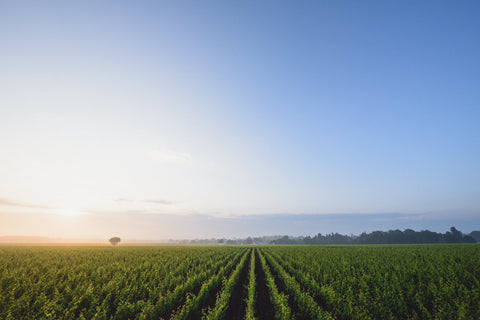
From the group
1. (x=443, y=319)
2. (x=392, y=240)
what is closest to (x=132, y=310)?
(x=443, y=319)

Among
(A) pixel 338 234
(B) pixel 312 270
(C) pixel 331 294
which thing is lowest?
(A) pixel 338 234

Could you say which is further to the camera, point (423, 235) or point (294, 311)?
point (423, 235)

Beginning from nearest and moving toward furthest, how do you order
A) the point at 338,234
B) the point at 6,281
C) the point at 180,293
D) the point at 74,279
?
1. the point at 180,293
2. the point at 6,281
3. the point at 74,279
4. the point at 338,234

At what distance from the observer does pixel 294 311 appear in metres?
12.9

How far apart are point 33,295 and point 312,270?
2161 centimetres

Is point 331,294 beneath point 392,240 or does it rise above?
above

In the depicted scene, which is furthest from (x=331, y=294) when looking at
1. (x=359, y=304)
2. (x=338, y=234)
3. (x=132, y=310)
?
(x=338, y=234)

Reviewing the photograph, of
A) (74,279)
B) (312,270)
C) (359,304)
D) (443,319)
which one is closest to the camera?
(443,319)

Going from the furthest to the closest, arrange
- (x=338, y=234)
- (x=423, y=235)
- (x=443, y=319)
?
1. (x=338, y=234)
2. (x=423, y=235)
3. (x=443, y=319)

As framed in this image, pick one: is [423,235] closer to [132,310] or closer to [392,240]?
[392,240]

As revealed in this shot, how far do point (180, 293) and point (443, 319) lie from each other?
45.2ft

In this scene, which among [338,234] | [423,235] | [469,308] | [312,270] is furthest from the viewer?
[338,234]

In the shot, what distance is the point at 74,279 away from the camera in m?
17.1

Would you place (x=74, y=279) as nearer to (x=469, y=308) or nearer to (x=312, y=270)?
(x=312, y=270)
